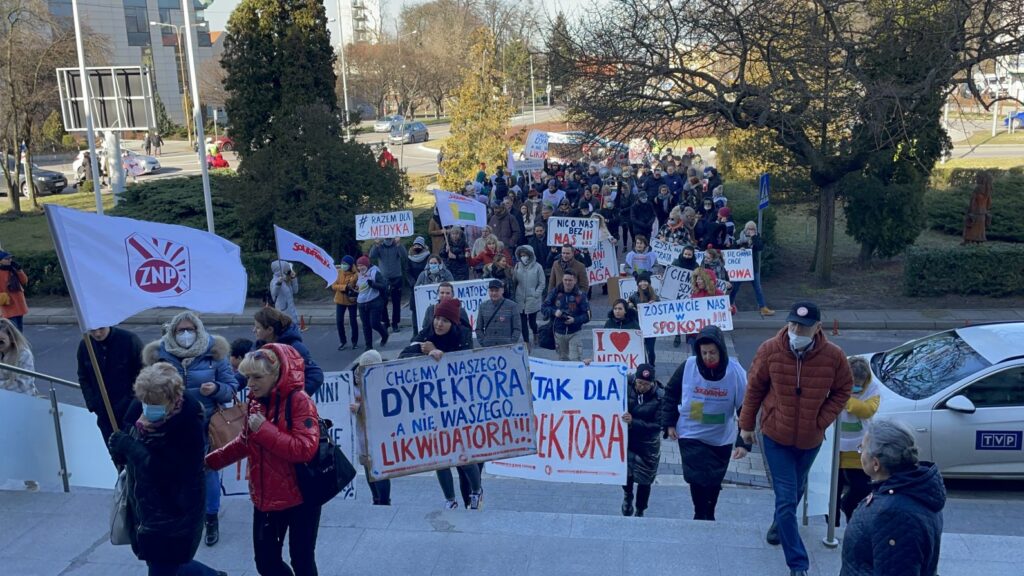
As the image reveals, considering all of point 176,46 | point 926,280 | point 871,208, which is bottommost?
point 926,280

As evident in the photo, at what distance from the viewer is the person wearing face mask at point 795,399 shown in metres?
5.36

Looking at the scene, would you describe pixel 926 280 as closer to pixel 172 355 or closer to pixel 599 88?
pixel 599 88

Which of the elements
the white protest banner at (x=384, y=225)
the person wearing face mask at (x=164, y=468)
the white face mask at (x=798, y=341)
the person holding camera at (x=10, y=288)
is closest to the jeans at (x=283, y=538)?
the person wearing face mask at (x=164, y=468)

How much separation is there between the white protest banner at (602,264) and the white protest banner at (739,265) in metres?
2.31

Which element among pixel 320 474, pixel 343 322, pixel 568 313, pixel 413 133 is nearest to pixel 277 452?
pixel 320 474

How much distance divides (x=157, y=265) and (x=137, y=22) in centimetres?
7749

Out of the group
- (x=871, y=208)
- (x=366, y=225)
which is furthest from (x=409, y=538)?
(x=871, y=208)

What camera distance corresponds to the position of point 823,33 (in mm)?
15344

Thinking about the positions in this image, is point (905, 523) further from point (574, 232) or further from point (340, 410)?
point (574, 232)

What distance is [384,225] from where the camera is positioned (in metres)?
16.5

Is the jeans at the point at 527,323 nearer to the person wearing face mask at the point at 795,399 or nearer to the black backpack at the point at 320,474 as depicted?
the person wearing face mask at the point at 795,399

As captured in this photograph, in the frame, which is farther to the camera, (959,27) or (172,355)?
(959,27)

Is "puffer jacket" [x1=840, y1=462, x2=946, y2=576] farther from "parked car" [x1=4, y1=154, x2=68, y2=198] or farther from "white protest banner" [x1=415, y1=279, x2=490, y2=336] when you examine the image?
"parked car" [x1=4, y1=154, x2=68, y2=198]

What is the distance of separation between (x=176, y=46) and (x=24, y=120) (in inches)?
1924
